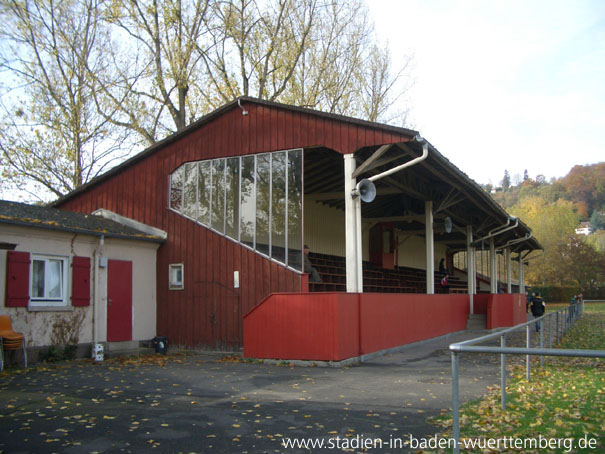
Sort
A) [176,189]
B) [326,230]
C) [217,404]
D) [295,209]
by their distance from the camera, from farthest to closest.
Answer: [326,230], [176,189], [295,209], [217,404]

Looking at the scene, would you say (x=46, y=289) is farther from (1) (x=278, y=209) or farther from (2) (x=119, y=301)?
(1) (x=278, y=209)

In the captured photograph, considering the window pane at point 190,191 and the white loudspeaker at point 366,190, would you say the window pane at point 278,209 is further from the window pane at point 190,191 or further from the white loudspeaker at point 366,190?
the window pane at point 190,191

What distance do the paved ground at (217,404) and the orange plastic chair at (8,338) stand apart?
A: 0.49 m

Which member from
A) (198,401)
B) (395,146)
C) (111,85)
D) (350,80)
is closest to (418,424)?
(198,401)

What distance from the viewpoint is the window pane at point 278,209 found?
13.6m

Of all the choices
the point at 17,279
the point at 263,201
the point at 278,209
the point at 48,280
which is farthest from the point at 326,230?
the point at 17,279

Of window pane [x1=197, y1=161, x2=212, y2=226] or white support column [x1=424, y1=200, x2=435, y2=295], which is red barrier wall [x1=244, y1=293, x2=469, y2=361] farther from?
white support column [x1=424, y1=200, x2=435, y2=295]

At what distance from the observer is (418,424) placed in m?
6.35

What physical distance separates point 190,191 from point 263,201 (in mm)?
2547

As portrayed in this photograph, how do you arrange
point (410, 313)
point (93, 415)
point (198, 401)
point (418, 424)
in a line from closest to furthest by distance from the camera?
point (418, 424) → point (93, 415) → point (198, 401) → point (410, 313)

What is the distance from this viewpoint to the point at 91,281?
13.8 metres

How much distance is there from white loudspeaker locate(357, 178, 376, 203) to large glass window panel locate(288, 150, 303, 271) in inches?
58.5

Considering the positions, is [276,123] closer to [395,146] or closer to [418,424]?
[395,146]

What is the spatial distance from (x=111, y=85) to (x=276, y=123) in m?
13.5
